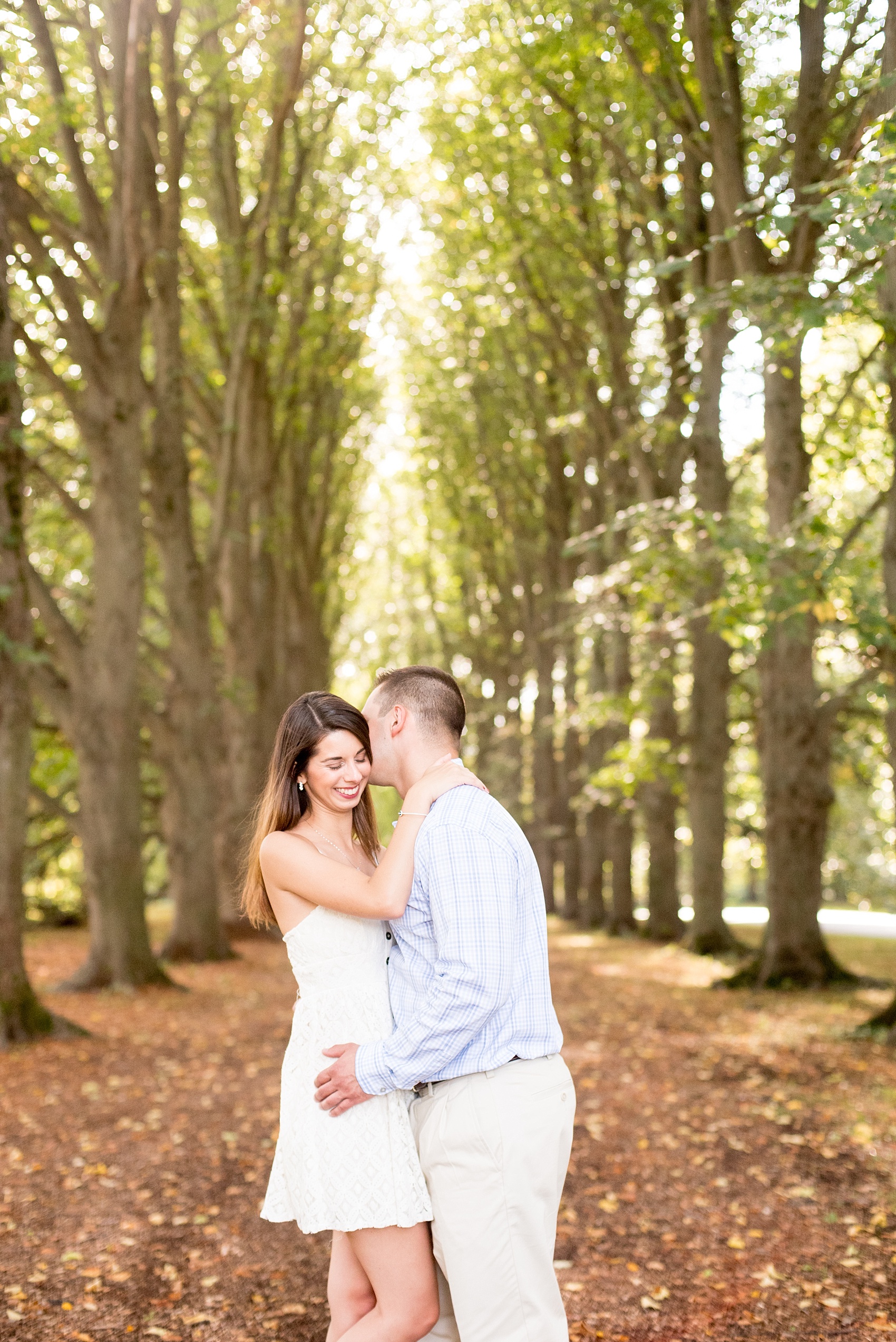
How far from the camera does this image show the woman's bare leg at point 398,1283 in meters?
3.07

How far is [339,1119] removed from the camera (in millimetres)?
3121

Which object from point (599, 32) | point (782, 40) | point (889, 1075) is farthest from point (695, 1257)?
point (599, 32)

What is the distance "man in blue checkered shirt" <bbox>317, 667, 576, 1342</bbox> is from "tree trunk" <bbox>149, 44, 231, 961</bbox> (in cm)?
1276

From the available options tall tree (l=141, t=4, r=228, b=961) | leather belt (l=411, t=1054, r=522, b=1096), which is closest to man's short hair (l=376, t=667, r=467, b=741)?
leather belt (l=411, t=1054, r=522, b=1096)

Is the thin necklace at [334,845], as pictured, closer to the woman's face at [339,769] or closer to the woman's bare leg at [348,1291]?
the woman's face at [339,769]

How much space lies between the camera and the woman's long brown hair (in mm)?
3447

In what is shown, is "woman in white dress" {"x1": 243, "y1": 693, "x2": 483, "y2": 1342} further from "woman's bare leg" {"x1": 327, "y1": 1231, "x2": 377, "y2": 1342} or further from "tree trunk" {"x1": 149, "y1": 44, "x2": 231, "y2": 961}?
"tree trunk" {"x1": 149, "y1": 44, "x2": 231, "y2": 961}

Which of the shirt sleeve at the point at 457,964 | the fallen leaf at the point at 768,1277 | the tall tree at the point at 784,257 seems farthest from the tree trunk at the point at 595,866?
the shirt sleeve at the point at 457,964

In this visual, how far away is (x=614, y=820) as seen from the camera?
76.7 ft

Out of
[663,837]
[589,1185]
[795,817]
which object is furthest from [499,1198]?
[663,837]

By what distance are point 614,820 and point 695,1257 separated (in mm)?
18016

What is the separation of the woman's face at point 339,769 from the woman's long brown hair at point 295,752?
0.9 inches

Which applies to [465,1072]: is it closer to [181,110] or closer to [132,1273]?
[132,1273]

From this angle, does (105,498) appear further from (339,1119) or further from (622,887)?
(622,887)
